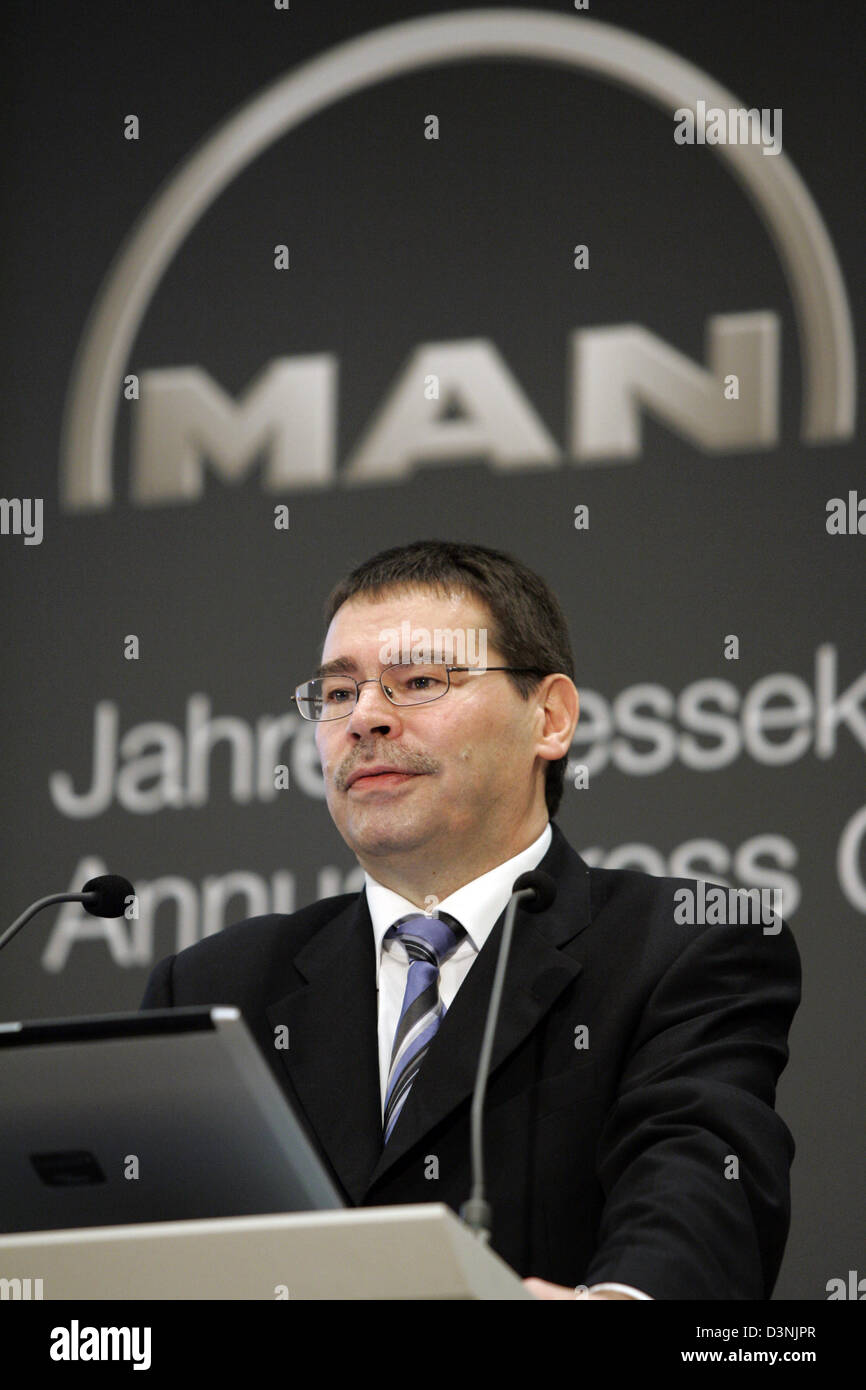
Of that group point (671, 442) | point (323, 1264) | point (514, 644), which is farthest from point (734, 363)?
point (323, 1264)

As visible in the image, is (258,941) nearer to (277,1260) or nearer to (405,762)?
(405,762)

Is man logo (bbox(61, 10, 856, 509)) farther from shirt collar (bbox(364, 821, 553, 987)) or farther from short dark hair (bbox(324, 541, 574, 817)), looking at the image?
shirt collar (bbox(364, 821, 553, 987))

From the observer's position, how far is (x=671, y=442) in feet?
14.6

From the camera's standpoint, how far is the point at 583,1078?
292 cm

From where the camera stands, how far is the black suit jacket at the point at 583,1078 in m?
2.63

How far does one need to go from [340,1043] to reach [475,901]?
0.35 metres

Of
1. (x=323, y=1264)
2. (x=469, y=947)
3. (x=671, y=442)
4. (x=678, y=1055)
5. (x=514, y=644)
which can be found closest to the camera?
(x=323, y=1264)

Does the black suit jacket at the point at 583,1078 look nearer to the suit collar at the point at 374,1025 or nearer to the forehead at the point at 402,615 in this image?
the suit collar at the point at 374,1025

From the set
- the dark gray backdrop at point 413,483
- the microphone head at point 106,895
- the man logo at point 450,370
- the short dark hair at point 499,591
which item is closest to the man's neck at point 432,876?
the short dark hair at point 499,591

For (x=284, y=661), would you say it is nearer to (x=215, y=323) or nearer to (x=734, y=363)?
(x=215, y=323)

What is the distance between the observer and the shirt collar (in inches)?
127

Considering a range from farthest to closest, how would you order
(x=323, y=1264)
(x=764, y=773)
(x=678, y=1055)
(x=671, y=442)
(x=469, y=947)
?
(x=671, y=442), (x=764, y=773), (x=469, y=947), (x=678, y=1055), (x=323, y=1264)
